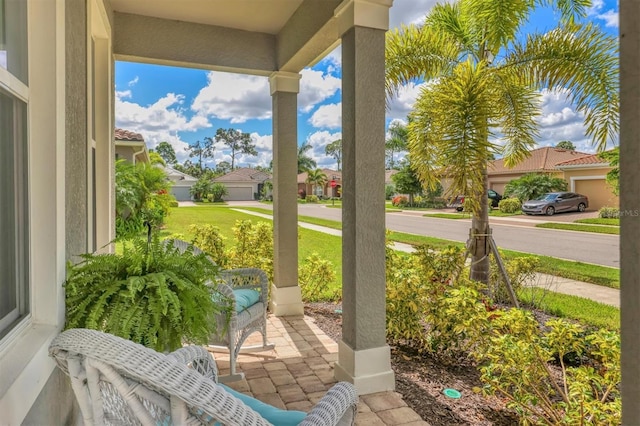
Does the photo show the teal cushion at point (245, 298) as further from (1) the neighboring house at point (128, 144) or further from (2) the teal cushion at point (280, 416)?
(1) the neighboring house at point (128, 144)

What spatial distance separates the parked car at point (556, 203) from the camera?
570 inches

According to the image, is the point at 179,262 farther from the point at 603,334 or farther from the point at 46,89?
the point at 603,334

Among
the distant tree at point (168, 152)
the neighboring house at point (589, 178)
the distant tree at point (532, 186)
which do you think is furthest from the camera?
the distant tree at point (168, 152)

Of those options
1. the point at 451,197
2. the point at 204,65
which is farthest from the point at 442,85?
the point at 204,65

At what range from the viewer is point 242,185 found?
94.9 feet

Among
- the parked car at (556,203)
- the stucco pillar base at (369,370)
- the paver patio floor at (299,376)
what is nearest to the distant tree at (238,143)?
the parked car at (556,203)

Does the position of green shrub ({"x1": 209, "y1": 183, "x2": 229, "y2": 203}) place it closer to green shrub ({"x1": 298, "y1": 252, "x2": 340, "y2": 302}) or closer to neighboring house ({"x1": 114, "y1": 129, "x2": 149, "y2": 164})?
neighboring house ({"x1": 114, "y1": 129, "x2": 149, "y2": 164})

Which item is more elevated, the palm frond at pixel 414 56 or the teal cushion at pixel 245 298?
the palm frond at pixel 414 56

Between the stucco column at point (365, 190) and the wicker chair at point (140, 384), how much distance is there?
1.82 meters

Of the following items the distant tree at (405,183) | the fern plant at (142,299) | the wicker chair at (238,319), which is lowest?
the wicker chair at (238,319)

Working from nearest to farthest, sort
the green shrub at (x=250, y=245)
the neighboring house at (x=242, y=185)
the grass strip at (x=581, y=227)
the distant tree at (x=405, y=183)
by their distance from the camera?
the green shrub at (x=250, y=245)
the grass strip at (x=581, y=227)
the distant tree at (x=405, y=183)
the neighboring house at (x=242, y=185)

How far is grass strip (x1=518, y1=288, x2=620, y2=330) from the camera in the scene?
15.4 ft

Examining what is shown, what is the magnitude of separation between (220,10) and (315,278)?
10.9ft

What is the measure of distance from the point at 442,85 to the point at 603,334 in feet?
8.42
